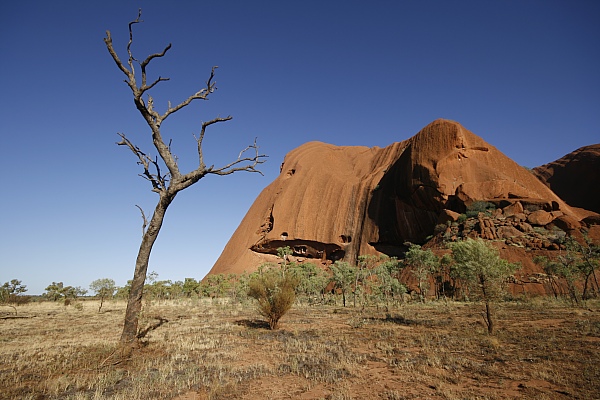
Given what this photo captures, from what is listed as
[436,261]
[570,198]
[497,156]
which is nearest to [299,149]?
[497,156]

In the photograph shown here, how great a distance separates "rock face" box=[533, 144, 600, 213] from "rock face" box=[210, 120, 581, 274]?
2392 cm

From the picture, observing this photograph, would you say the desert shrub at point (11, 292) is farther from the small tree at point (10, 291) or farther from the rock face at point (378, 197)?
the rock face at point (378, 197)

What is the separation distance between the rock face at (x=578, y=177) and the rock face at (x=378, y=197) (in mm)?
23919

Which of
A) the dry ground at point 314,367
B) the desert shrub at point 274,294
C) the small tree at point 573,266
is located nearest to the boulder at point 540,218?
the small tree at point 573,266

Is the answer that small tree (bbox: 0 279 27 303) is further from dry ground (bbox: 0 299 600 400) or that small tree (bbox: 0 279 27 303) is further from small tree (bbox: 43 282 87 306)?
dry ground (bbox: 0 299 600 400)

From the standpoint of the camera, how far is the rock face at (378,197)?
138 feet

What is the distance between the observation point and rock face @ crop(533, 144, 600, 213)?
60844mm

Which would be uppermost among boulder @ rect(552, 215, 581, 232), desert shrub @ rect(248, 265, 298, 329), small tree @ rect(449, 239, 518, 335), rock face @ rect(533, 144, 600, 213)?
rock face @ rect(533, 144, 600, 213)

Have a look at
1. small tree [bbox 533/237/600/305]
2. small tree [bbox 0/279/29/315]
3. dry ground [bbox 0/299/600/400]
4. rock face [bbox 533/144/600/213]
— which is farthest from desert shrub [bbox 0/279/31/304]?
rock face [bbox 533/144/600/213]

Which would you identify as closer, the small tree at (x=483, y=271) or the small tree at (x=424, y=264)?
the small tree at (x=483, y=271)

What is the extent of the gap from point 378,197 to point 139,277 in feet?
183

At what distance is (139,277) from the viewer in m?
7.64

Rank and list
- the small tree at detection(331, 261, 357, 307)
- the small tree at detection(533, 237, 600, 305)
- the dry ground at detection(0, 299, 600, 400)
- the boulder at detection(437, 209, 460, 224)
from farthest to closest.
A: the boulder at detection(437, 209, 460, 224) < the small tree at detection(331, 261, 357, 307) < the small tree at detection(533, 237, 600, 305) < the dry ground at detection(0, 299, 600, 400)

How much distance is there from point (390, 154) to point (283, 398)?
229ft
